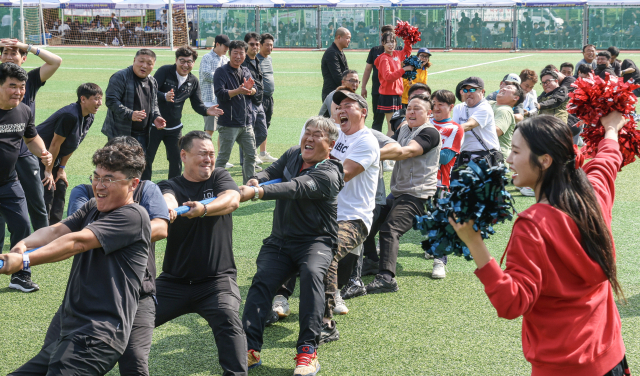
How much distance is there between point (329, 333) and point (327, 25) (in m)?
41.4

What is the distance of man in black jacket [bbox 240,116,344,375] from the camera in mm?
4418

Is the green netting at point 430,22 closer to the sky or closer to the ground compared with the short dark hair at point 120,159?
closer to the sky

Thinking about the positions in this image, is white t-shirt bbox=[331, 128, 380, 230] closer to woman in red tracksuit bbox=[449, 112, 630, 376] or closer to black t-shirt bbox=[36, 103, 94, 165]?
woman in red tracksuit bbox=[449, 112, 630, 376]

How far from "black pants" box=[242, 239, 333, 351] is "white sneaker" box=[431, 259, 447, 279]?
6.44ft

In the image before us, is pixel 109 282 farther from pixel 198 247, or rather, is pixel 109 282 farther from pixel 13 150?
pixel 13 150

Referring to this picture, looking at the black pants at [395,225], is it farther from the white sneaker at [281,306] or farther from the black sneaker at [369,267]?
the white sneaker at [281,306]

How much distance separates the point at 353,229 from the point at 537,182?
2719mm

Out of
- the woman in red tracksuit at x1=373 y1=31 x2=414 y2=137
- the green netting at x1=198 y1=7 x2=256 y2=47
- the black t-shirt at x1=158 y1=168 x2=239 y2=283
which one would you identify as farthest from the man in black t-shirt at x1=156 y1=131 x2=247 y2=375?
the green netting at x1=198 y1=7 x2=256 y2=47

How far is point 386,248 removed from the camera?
6047 mm

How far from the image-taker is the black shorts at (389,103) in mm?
11859

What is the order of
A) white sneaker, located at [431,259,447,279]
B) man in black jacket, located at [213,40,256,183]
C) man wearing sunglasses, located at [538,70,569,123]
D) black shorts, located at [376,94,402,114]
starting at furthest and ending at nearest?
1. black shorts, located at [376,94,402,114]
2. man wearing sunglasses, located at [538,70,569,123]
3. man in black jacket, located at [213,40,256,183]
4. white sneaker, located at [431,259,447,279]

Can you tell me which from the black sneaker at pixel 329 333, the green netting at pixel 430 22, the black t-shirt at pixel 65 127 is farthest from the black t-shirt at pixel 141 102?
the green netting at pixel 430 22

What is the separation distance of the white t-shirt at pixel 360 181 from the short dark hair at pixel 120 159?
7.27ft

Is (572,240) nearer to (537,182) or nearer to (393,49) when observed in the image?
(537,182)
